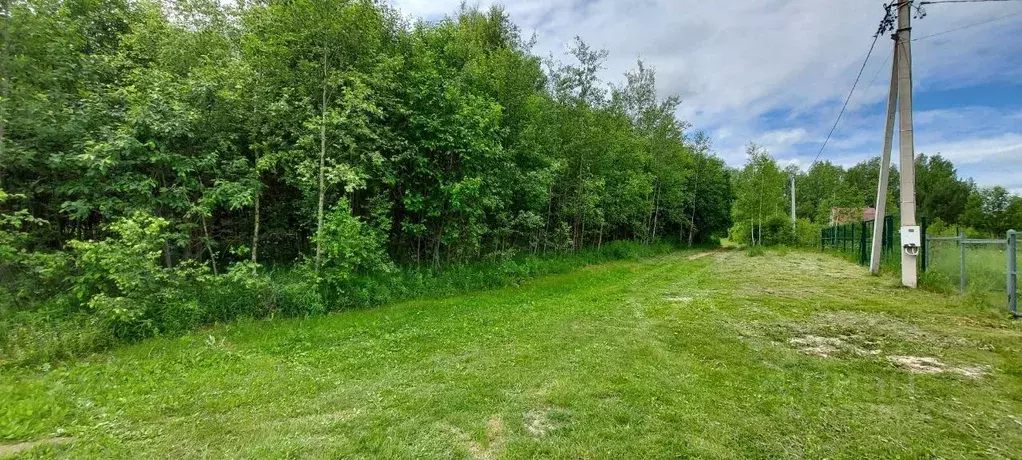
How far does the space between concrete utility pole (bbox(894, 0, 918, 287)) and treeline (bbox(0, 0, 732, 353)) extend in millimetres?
7365

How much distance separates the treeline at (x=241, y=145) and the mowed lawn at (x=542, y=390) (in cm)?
155

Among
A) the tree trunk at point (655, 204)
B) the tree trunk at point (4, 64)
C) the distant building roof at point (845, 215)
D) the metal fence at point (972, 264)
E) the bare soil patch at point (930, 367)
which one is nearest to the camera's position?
the bare soil patch at point (930, 367)

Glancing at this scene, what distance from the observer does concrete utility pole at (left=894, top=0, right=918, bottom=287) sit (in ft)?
28.1

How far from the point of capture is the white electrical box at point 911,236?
837 cm

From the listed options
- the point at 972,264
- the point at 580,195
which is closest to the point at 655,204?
the point at 580,195

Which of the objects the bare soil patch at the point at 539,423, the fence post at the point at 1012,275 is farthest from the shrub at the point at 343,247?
the fence post at the point at 1012,275

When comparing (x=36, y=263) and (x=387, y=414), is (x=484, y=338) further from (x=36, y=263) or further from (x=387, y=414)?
(x=36, y=263)

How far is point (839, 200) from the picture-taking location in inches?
1459

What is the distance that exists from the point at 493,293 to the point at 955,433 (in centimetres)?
628

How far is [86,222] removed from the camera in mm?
6762

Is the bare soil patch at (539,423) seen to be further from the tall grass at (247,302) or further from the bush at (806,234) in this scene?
the bush at (806,234)

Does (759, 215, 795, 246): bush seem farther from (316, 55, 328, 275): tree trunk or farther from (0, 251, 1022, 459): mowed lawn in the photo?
(316, 55, 328, 275): tree trunk

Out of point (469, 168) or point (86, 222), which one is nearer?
point (86, 222)

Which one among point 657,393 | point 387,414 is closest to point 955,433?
point 657,393
